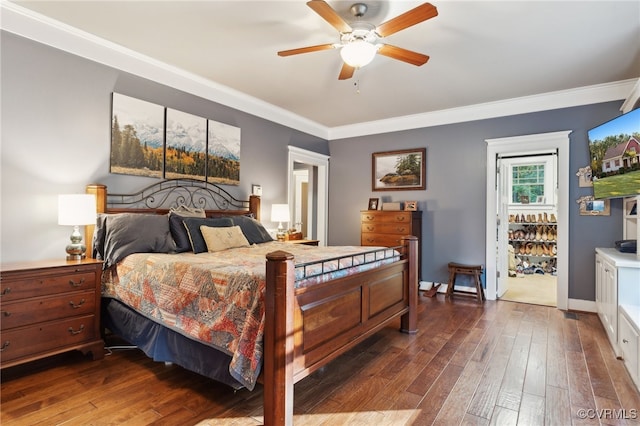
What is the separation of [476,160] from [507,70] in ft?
5.03

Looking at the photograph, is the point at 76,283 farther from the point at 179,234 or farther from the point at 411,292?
the point at 411,292

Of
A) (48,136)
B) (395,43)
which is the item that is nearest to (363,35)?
(395,43)

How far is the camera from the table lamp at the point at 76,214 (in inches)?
108

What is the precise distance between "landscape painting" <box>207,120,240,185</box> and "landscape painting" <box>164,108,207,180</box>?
87mm

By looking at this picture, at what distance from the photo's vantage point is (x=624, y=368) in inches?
103

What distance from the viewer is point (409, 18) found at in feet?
7.47

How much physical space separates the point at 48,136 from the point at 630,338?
4.88 meters

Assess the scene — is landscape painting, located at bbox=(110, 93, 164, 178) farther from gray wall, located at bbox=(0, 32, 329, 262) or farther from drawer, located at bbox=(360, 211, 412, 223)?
drawer, located at bbox=(360, 211, 412, 223)

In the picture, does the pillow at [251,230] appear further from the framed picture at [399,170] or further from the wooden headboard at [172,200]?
the framed picture at [399,170]

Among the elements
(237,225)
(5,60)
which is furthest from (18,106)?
(237,225)

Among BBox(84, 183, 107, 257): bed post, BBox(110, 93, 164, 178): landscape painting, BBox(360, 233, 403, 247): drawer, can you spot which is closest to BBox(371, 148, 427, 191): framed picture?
BBox(360, 233, 403, 247): drawer

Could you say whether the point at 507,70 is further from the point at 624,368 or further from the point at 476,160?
the point at 624,368

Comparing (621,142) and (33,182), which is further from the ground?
(621,142)

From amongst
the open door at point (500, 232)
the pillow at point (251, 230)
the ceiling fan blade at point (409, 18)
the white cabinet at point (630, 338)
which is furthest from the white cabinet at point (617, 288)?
the pillow at point (251, 230)
